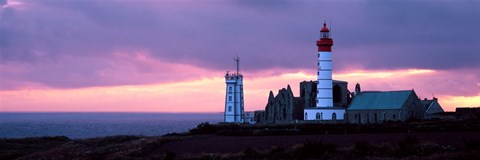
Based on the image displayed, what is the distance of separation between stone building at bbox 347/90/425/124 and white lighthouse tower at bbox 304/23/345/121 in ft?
6.06

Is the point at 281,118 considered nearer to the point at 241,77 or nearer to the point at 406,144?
the point at 241,77

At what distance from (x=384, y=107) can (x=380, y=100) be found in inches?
69.5

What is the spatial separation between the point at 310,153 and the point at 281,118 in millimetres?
54899

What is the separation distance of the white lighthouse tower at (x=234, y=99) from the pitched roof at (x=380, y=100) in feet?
61.0

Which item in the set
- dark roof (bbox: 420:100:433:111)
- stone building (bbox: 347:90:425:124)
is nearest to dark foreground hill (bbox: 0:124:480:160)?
stone building (bbox: 347:90:425:124)

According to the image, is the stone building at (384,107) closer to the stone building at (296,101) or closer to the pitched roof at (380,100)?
the pitched roof at (380,100)

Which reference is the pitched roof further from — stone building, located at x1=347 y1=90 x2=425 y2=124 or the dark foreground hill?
the dark foreground hill

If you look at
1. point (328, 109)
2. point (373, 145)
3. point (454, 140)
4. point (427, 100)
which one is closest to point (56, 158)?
point (373, 145)

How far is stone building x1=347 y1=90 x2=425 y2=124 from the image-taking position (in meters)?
70.6

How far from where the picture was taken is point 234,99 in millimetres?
90312

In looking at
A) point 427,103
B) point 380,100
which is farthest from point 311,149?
point 427,103

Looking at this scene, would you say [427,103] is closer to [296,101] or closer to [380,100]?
[380,100]

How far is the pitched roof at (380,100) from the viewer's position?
7131cm

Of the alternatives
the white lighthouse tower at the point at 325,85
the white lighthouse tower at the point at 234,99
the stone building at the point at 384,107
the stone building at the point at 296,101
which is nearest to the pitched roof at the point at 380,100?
the stone building at the point at 384,107
